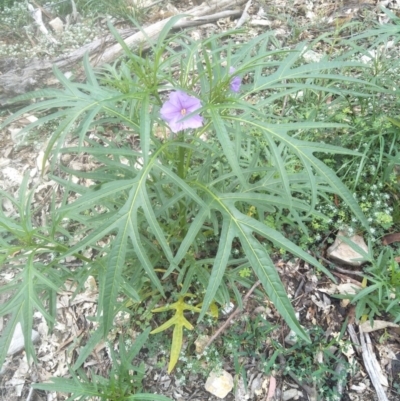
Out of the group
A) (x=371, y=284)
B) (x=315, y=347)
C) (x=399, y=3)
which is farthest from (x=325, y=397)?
(x=399, y=3)

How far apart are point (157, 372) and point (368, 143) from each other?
1.76m

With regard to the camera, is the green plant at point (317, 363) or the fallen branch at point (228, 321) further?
the fallen branch at point (228, 321)

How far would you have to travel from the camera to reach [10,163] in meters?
3.21

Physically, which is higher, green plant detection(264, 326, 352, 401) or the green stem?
the green stem

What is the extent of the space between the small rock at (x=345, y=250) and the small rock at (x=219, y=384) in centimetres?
88

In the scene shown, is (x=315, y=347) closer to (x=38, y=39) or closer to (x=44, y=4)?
(x=38, y=39)

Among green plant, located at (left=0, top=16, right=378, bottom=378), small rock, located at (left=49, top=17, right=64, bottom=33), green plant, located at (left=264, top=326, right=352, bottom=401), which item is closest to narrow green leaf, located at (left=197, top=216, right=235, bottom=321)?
green plant, located at (left=0, top=16, right=378, bottom=378)

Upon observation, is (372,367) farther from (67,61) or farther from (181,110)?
(67,61)

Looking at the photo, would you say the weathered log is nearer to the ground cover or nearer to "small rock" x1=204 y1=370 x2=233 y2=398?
the ground cover

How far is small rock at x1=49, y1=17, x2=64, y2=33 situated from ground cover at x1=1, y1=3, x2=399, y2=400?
192cm

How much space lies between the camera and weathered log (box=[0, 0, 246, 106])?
10.7 feet

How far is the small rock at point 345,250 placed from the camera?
2.39 metres

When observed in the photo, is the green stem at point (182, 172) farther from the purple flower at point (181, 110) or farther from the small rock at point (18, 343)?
the small rock at point (18, 343)

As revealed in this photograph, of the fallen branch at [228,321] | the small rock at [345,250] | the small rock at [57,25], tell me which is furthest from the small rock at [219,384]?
the small rock at [57,25]
